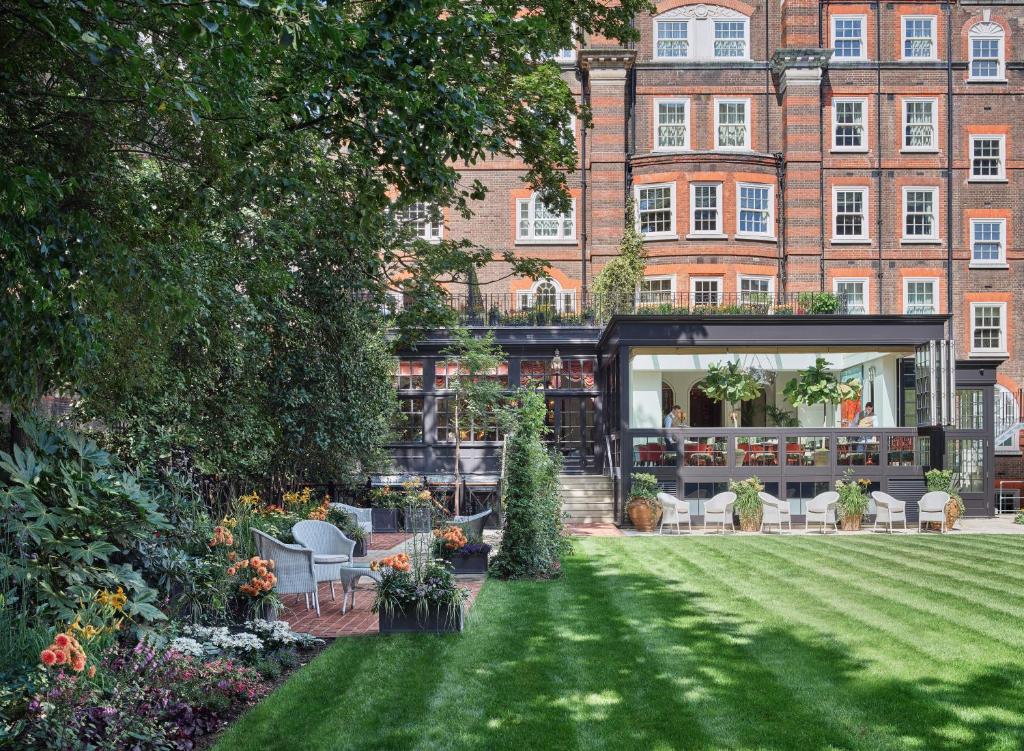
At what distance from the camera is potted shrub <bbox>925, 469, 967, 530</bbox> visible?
67.1 ft

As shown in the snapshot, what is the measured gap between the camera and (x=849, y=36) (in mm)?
33531

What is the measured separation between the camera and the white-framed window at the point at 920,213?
33.2m

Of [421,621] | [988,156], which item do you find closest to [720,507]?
[421,621]

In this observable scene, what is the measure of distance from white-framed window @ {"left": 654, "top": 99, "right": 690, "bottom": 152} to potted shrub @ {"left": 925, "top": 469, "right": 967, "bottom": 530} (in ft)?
50.1

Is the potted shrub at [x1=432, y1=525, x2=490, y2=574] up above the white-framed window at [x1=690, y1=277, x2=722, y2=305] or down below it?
below

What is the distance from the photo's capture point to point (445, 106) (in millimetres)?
7922

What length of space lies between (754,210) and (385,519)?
56.4ft

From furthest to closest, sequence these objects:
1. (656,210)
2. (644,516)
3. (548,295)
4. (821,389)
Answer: (656,210)
(548,295)
(821,389)
(644,516)

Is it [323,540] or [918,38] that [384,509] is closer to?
[323,540]

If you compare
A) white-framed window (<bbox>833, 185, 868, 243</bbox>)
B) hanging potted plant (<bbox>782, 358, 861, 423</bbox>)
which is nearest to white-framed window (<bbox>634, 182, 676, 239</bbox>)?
white-framed window (<bbox>833, 185, 868, 243</bbox>)

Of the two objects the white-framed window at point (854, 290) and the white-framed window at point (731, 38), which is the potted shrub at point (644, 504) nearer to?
the white-framed window at point (854, 290)

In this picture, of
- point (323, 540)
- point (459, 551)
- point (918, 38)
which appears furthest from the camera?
point (918, 38)

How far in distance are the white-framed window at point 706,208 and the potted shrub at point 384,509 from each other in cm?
1464

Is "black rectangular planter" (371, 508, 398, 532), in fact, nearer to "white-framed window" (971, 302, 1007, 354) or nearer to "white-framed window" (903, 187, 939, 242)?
"white-framed window" (903, 187, 939, 242)
